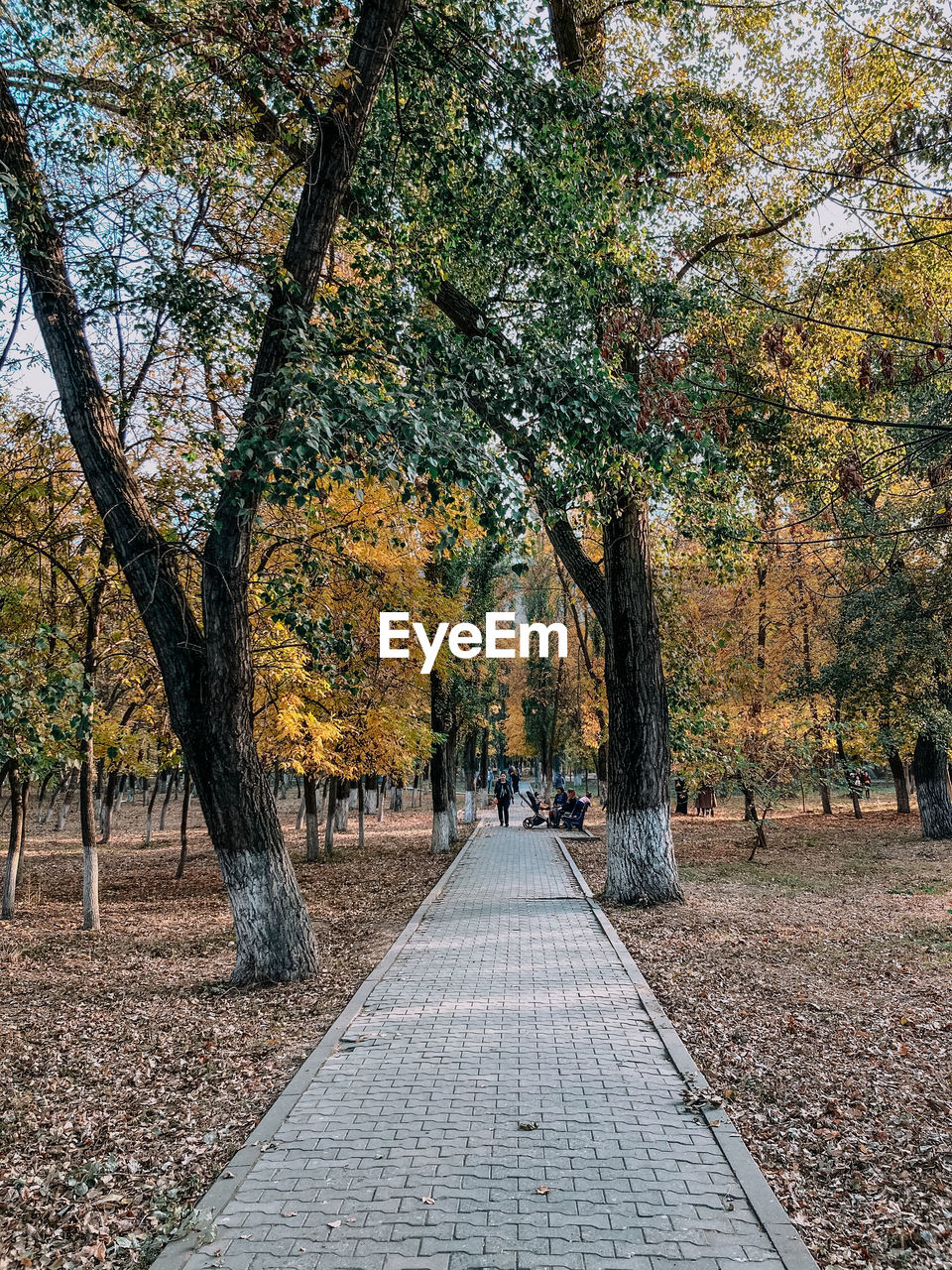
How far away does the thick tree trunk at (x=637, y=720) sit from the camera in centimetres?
1158

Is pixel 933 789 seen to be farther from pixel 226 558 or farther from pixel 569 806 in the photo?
pixel 226 558

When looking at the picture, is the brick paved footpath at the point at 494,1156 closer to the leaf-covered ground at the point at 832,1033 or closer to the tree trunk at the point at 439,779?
the leaf-covered ground at the point at 832,1033

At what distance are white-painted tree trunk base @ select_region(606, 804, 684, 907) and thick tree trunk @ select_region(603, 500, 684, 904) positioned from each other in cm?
1

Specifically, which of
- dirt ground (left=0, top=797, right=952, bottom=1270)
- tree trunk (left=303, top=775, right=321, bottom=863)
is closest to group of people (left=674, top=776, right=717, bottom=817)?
tree trunk (left=303, top=775, right=321, bottom=863)

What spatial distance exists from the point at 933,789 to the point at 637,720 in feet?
37.9

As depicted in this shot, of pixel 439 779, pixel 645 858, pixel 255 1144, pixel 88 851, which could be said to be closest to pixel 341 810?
pixel 439 779

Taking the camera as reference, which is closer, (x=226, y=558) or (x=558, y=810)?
(x=226, y=558)

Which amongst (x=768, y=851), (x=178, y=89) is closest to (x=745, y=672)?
(x=768, y=851)

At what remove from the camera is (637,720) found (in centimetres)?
1159

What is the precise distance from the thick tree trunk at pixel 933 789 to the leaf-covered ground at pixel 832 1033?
5.26 metres

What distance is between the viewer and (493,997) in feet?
24.6

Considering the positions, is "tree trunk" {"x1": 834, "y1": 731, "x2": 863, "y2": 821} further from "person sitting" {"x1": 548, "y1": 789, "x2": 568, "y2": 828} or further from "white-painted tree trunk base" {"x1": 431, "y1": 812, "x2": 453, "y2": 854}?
"white-painted tree trunk base" {"x1": 431, "y1": 812, "x2": 453, "y2": 854}

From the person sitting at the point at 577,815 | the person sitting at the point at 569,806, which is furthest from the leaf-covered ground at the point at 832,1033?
the person sitting at the point at 569,806

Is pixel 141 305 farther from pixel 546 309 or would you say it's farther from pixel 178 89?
pixel 546 309
